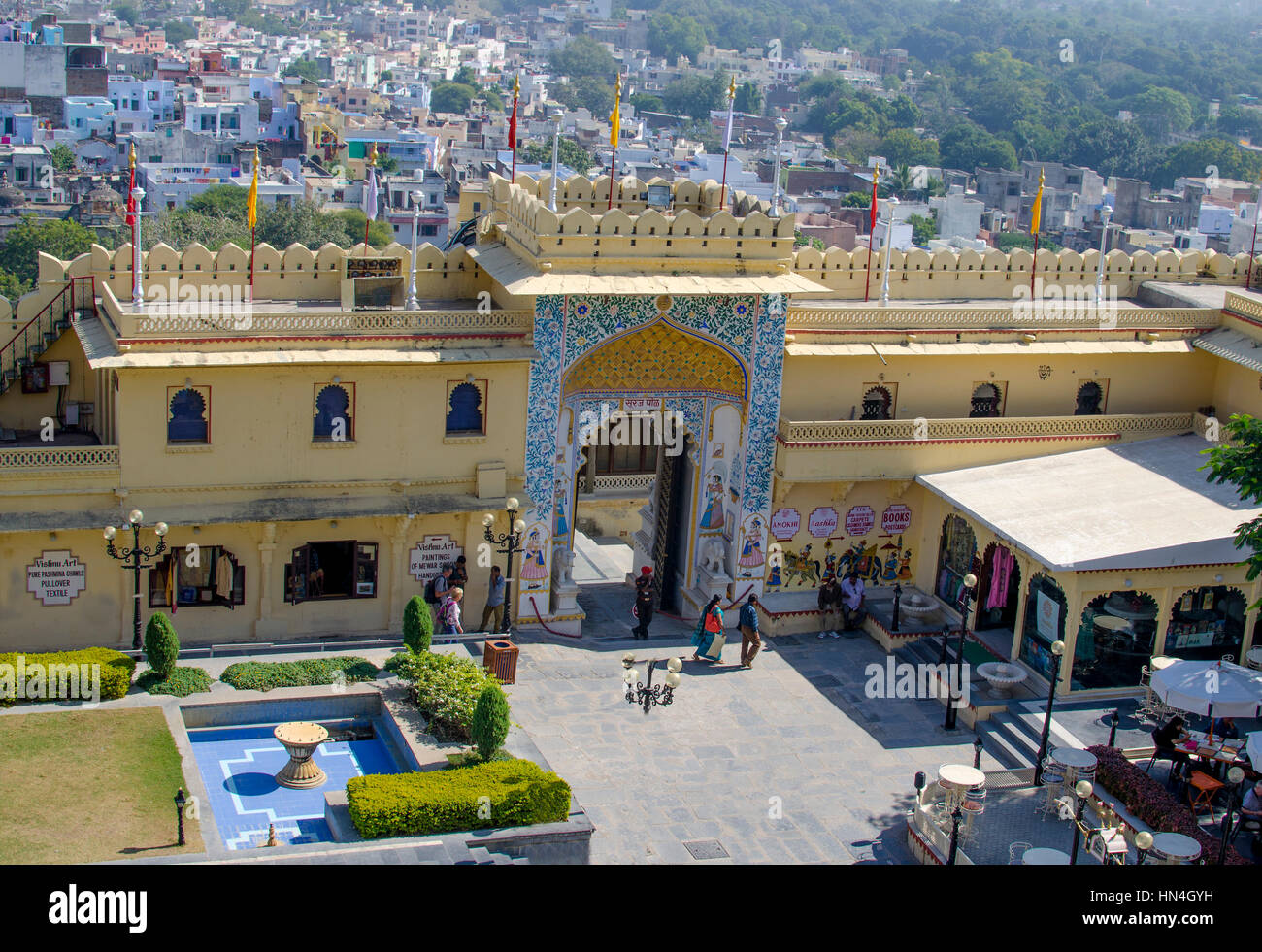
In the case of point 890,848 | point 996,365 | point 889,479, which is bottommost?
point 890,848

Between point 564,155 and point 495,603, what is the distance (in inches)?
5213

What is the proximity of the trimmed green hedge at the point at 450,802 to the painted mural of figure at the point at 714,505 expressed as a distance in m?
9.45

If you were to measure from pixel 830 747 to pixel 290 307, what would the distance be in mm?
11694

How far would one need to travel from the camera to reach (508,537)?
26.8 meters

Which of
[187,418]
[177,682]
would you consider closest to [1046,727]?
[177,682]

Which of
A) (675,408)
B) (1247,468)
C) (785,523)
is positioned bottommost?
(785,523)

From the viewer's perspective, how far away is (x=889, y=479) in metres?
29.4

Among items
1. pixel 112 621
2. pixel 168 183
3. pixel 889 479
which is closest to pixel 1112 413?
pixel 889 479

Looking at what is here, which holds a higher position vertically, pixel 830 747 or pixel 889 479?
pixel 889 479

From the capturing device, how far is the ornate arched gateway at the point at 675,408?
2759cm

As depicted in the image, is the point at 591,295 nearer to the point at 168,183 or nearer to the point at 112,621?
the point at 112,621

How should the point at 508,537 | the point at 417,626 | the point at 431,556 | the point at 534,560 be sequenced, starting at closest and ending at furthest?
the point at 417,626 → the point at 508,537 → the point at 431,556 → the point at 534,560

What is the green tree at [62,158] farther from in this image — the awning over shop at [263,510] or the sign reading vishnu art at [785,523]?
the sign reading vishnu art at [785,523]

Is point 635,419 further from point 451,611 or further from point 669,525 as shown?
point 451,611
